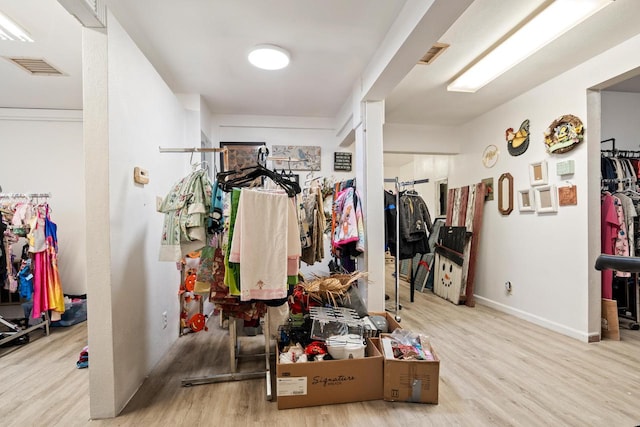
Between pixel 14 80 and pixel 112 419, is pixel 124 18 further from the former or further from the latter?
pixel 112 419

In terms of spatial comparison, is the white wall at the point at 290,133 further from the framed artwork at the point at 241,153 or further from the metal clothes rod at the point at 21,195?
the metal clothes rod at the point at 21,195

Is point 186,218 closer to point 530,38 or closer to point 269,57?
point 269,57

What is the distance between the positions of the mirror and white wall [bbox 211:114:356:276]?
6.66ft

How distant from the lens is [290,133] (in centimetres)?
421

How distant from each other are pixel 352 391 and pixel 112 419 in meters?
1.46

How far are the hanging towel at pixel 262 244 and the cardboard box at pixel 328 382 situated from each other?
508 mm

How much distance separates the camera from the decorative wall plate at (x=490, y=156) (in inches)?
150

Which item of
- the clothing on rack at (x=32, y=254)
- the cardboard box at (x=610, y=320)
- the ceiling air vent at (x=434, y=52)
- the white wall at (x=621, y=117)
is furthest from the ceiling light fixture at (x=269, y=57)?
the cardboard box at (x=610, y=320)

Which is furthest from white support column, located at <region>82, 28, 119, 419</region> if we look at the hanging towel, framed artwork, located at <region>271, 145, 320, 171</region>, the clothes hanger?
framed artwork, located at <region>271, 145, 320, 171</region>

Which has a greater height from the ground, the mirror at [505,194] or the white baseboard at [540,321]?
the mirror at [505,194]

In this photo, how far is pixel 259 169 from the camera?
1.99m

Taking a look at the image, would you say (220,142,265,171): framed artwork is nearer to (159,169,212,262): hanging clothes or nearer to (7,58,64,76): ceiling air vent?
(7,58,64,76): ceiling air vent

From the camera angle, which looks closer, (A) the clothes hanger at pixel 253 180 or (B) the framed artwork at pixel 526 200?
(A) the clothes hanger at pixel 253 180

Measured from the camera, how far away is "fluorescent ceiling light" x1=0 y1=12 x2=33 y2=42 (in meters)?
2.01
